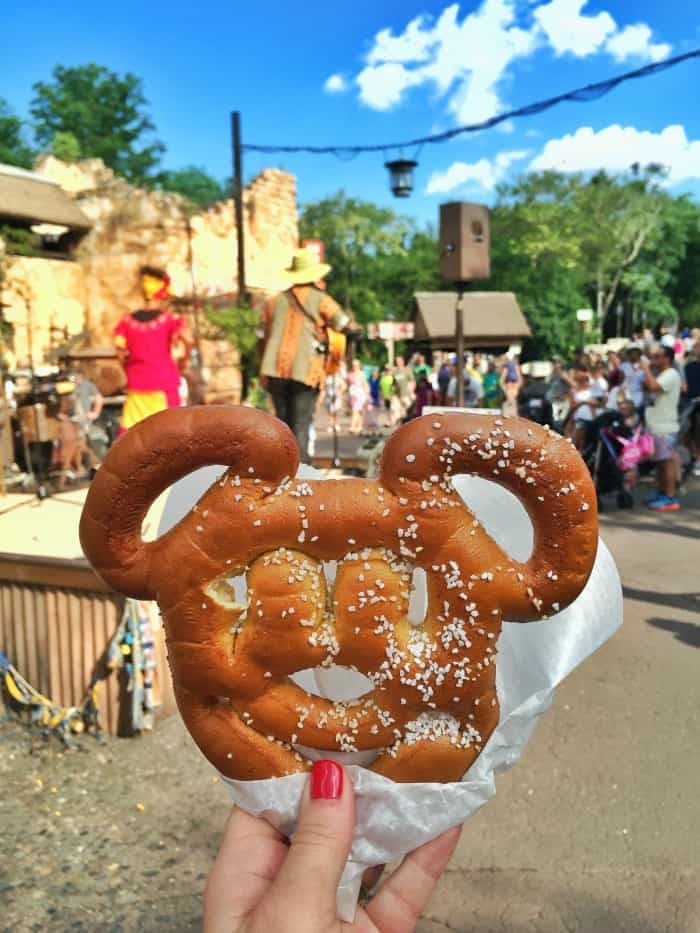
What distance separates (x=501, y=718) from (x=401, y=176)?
11.4 metres

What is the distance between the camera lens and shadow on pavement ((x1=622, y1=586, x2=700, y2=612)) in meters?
4.97

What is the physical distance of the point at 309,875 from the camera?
114cm

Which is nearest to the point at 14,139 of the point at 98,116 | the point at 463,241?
the point at 98,116

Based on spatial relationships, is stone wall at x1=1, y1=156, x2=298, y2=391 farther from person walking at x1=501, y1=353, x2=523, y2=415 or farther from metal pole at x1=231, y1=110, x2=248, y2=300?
person walking at x1=501, y1=353, x2=523, y2=415

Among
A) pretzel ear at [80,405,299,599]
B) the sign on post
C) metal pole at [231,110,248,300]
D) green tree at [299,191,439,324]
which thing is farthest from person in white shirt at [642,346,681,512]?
green tree at [299,191,439,324]

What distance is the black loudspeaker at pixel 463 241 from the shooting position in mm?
7297

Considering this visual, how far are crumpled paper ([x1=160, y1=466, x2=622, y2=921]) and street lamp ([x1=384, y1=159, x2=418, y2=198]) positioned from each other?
36.2 feet

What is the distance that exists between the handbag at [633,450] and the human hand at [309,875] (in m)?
6.42

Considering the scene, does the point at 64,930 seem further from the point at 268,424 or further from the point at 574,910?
the point at 268,424

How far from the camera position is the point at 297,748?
1.28 metres

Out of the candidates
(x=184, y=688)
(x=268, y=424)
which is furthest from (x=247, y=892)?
(x=268, y=424)

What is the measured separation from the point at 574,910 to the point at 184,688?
6.11 ft

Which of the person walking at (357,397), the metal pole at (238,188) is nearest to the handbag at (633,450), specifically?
the person walking at (357,397)

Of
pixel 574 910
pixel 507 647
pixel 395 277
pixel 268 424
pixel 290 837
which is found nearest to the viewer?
pixel 268 424
